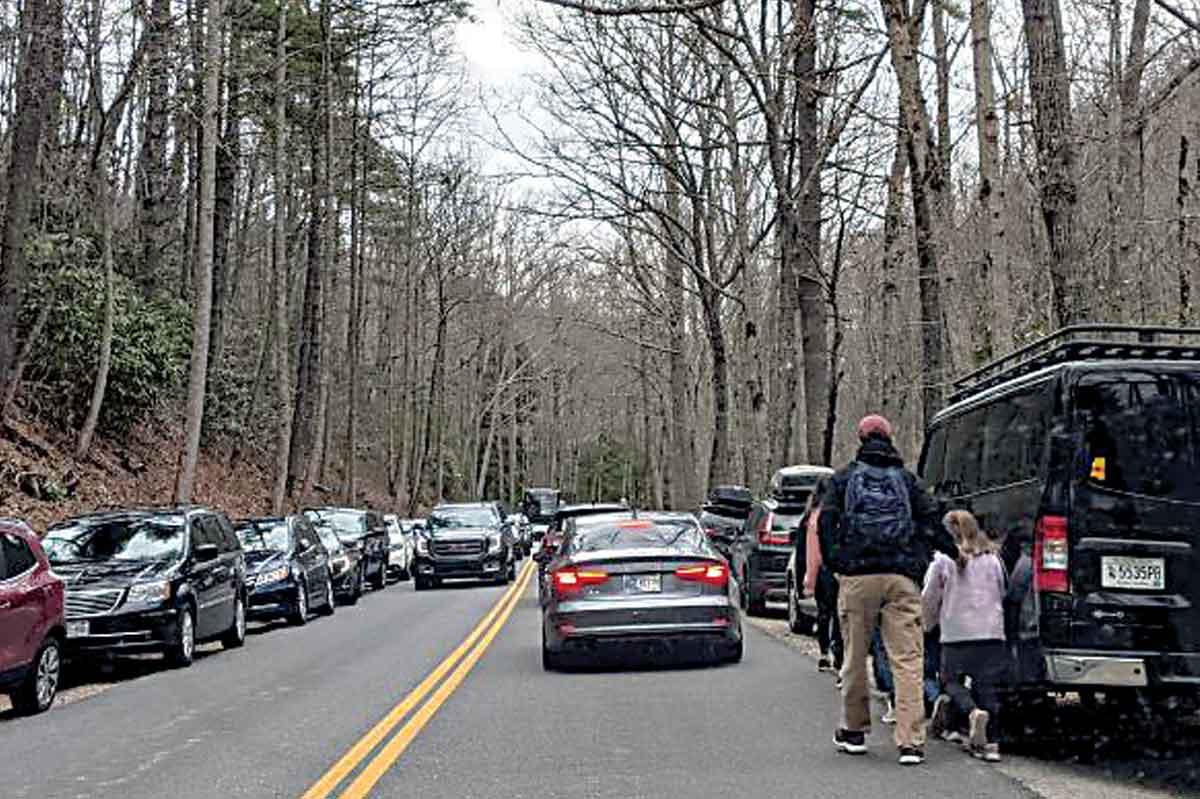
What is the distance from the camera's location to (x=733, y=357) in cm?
5653

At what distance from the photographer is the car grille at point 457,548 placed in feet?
106

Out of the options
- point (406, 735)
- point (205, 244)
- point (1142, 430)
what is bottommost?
point (406, 735)

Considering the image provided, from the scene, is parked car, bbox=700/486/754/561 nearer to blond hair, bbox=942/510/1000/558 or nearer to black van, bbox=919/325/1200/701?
blond hair, bbox=942/510/1000/558

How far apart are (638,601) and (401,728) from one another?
3.61m

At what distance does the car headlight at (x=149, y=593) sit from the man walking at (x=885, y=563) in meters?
Result: 9.23

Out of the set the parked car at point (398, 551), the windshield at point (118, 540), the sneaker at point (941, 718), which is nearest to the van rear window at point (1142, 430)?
the sneaker at point (941, 718)

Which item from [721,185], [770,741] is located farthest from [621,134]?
[770,741]

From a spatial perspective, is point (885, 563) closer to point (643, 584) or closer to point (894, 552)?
point (894, 552)

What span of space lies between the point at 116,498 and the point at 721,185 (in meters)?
17.3

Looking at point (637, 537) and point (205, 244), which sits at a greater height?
point (205, 244)

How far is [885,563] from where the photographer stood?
30.8ft

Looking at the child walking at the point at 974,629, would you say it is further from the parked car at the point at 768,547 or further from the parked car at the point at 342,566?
the parked car at the point at 342,566

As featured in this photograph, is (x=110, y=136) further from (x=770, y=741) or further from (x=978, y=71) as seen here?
(x=770, y=741)

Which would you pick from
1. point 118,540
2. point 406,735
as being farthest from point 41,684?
point 118,540
